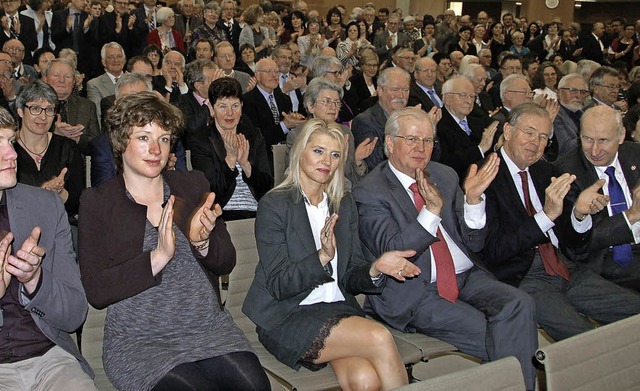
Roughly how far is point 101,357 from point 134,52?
6362 millimetres

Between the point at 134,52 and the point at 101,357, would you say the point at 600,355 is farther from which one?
the point at 134,52

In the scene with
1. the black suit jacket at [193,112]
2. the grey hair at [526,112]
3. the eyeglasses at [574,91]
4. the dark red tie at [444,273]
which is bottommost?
the dark red tie at [444,273]

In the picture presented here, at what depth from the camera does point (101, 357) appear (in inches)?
105

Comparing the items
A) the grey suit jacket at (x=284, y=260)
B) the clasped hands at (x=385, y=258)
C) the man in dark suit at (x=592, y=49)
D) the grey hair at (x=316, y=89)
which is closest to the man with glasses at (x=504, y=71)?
the grey hair at (x=316, y=89)

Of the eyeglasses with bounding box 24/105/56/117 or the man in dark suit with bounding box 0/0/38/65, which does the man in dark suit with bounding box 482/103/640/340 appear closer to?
the eyeglasses with bounding box 24/105/56/117

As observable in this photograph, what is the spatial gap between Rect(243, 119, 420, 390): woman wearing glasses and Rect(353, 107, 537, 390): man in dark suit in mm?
167

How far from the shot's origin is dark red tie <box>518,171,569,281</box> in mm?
3435

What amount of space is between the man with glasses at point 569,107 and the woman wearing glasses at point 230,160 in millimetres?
2585

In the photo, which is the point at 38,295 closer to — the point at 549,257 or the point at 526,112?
the point at 549,257

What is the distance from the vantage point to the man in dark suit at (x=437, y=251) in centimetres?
300

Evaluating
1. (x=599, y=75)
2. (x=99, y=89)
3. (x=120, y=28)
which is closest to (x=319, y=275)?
(x=99, y=89)

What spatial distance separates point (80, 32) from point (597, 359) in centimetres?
721

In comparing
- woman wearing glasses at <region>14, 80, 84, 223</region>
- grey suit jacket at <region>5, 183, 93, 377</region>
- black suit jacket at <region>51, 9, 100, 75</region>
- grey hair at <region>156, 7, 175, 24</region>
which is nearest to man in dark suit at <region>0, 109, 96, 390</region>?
grey suit jacket at <region>5, 183, 93, 377</region>

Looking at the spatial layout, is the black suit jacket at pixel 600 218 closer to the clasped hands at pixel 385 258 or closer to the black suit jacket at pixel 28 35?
the clasped hands at pixel 385 258
